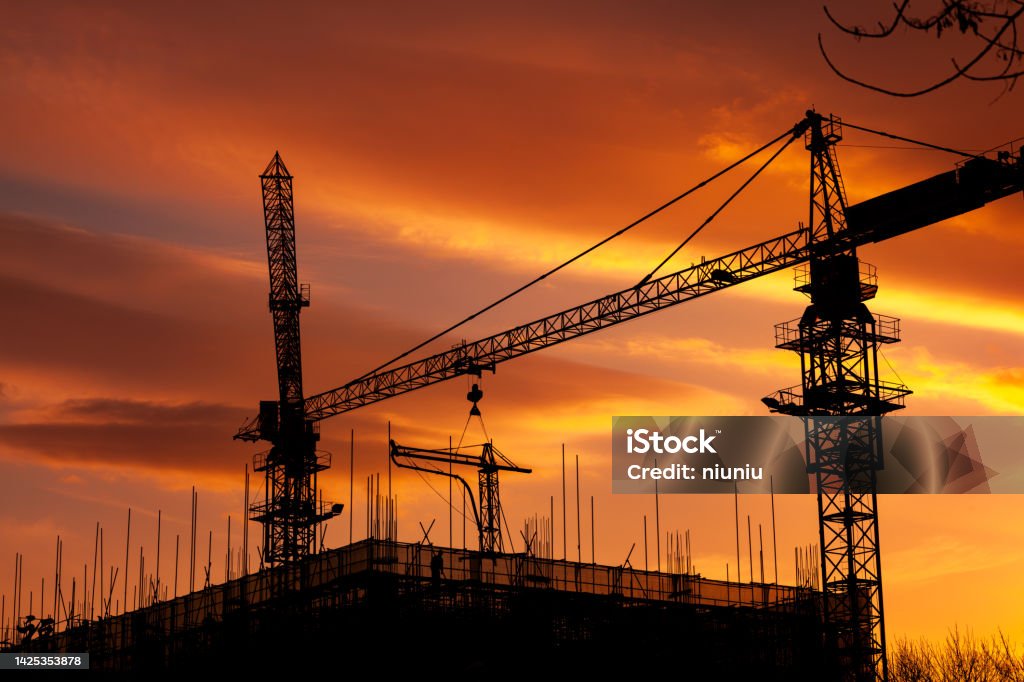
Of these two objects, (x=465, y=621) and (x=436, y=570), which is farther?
(x=465, y=621)

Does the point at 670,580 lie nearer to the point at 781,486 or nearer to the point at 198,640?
the point at 781,486

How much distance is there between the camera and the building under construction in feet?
214

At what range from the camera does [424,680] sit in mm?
65062

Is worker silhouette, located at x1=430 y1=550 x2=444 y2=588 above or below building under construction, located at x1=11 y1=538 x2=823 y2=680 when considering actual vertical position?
above

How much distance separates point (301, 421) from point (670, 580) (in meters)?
50.6

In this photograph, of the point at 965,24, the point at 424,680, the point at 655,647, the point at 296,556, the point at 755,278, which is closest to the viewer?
the point at 965,24

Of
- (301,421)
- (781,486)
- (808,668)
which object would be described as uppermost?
(301,421)

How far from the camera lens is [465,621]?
67250 mm

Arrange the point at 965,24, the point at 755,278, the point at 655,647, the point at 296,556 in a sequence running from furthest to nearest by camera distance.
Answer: the point at 296,556, the point at 755,278, the point at 655,647, the point at 965,24

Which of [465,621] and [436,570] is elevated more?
[436,570]

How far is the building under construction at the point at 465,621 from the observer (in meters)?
65.3

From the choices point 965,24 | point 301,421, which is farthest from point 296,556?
point 965,24

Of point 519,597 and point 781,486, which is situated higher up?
point 781,486

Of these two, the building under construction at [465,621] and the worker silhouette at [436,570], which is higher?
the worker silhouette at [436,570]
